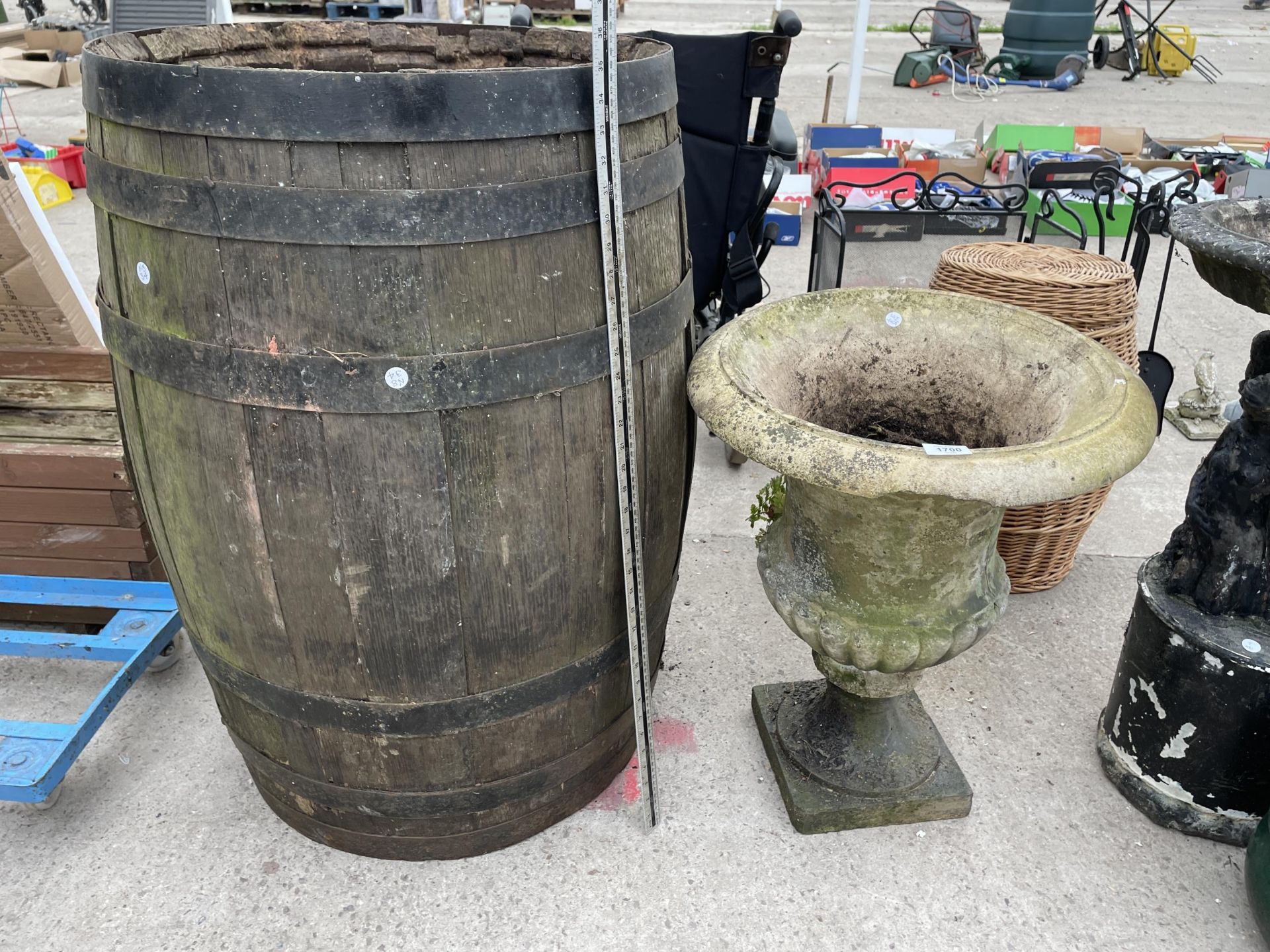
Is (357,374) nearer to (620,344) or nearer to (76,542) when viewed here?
(620,344)

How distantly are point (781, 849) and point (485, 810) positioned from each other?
0.63 meters

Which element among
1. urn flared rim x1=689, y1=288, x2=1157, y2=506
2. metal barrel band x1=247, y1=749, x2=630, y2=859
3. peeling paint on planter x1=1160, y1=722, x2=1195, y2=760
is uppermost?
urn flared rim x1=689, y1=288, x2=1157, y2=506

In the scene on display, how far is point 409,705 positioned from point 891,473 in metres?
0.92

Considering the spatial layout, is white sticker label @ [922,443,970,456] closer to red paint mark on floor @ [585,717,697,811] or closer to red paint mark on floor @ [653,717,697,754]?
red paint mark on floor @ [585,717,697,811]

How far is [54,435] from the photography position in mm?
2461

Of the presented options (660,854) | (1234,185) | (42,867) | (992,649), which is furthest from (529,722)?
(1234,185)

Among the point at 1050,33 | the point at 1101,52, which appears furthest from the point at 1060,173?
the point at 1101,52

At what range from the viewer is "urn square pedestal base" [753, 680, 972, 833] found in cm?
195

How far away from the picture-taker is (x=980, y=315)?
1.90 m

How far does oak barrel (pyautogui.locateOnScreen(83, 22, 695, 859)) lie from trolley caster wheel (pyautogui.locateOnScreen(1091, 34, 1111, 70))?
1221cm

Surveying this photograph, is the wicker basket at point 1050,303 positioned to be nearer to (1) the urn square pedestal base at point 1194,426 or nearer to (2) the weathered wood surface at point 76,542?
(1) the urn square pedestal base at point 1194,426

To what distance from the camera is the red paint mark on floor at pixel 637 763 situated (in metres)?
2.04

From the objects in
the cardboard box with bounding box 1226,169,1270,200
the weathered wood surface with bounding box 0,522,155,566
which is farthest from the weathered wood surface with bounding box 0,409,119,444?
the cardboard box with bounding box 1226,169,1270,200

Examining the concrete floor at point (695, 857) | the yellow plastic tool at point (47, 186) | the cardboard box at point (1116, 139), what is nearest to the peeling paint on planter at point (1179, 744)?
the concrete floor at point (695, 857)
